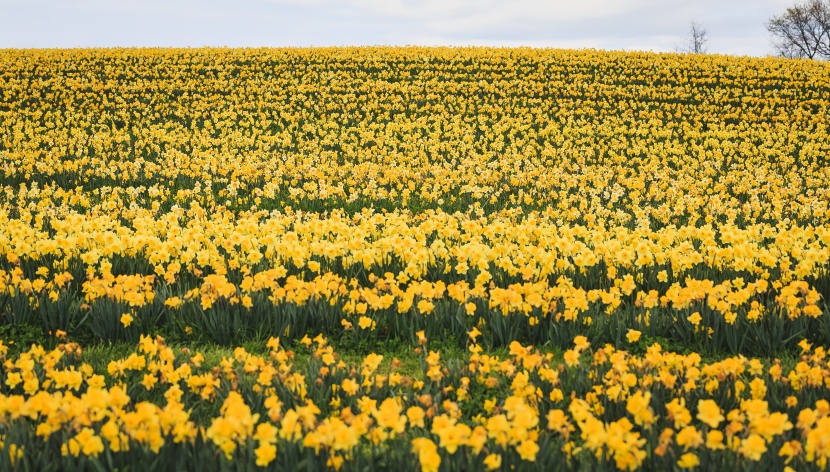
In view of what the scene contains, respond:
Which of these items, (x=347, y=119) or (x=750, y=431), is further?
(x=347, y=119)

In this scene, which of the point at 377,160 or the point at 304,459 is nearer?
the point at 304,459

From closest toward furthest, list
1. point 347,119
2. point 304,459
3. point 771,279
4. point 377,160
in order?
point 304,459 → point 771,279 → point 377,160 → point 347,119

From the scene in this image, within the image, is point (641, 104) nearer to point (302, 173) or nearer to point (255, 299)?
point (302, 173)

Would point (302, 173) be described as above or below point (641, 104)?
below

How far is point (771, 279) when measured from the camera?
5.67 meters

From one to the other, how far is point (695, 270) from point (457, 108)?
1622 cm

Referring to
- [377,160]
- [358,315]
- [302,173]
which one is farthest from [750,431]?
[377,160]

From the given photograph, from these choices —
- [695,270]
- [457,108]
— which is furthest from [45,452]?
[457,108]

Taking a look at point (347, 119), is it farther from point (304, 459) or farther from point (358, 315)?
point (304, 459)

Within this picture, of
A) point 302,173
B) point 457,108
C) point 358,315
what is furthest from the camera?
point 457,108

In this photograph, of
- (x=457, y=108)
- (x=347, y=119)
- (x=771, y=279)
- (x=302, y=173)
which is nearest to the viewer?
(x=771, y=279)

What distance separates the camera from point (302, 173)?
12.3 metres

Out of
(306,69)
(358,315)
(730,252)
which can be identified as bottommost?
(358,315)

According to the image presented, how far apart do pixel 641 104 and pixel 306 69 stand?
14034 mm
